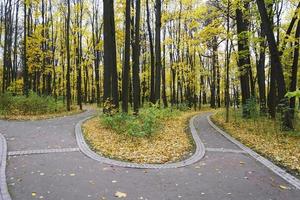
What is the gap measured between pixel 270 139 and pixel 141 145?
5383mm

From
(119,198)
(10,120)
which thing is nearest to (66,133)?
(10,120)

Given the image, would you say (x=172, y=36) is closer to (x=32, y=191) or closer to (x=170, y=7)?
(x=170, y=7)

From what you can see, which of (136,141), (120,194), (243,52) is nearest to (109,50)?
(136,141)

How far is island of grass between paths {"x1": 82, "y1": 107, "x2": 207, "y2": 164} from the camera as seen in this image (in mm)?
9484

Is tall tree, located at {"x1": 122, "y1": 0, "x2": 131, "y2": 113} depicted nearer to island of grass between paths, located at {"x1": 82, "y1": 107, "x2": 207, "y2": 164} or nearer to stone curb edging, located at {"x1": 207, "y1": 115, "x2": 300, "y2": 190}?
island of grass between paths, located at {"x1": 82, "y1": 107, "x2": 207, "y2": 164}

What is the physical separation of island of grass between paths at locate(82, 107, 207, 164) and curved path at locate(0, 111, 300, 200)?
32.5 inches

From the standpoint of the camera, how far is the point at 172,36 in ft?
120

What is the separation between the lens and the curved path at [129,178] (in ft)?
20.9

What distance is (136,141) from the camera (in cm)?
1125

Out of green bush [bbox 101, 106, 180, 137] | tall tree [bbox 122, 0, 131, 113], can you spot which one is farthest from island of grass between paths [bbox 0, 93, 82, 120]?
green bush [bbox 101, 106, 180, 137]

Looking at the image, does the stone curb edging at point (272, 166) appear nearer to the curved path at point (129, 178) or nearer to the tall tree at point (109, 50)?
the curved path at point (129, 178)

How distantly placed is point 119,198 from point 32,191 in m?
1.72

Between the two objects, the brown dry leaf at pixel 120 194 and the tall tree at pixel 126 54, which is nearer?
the brown dry leaf at pixel 120 194

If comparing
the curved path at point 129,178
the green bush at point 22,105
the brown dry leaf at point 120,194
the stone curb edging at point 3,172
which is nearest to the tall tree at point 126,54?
the curved path at point 129,178
